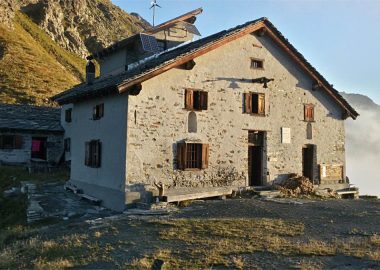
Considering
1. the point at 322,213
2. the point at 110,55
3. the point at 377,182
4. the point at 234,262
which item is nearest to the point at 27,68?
the point at 110,55

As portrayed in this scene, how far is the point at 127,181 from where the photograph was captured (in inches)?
648

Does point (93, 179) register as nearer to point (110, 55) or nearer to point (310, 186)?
point (110, 55)

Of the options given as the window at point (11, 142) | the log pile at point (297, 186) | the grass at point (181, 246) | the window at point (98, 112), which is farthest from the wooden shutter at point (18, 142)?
the log pile at point (297, 186)

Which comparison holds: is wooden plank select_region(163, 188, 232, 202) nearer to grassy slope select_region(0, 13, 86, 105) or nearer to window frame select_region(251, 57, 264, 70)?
window frame select_region(251, 57, 264, 70)

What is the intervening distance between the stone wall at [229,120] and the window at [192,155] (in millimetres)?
267

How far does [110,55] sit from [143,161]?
10502 millimetres

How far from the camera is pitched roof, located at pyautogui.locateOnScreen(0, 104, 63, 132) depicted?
2903 cm

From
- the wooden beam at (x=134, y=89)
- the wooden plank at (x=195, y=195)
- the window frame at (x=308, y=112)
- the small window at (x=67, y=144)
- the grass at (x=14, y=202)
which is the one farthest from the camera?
the small window at (x=67, y=144)

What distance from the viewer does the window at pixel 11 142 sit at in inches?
1133

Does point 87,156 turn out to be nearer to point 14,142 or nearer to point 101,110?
point 101,110

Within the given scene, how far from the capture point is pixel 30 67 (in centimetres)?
5388

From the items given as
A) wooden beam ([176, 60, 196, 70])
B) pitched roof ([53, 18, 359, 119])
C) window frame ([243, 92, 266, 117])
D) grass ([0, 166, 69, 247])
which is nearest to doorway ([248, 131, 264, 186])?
window frame ([243, 92, 266, 117])

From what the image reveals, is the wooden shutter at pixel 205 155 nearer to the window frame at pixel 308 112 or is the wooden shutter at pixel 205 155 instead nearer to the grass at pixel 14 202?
the window frame at pixel 308 112

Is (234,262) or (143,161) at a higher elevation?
(143,161)
